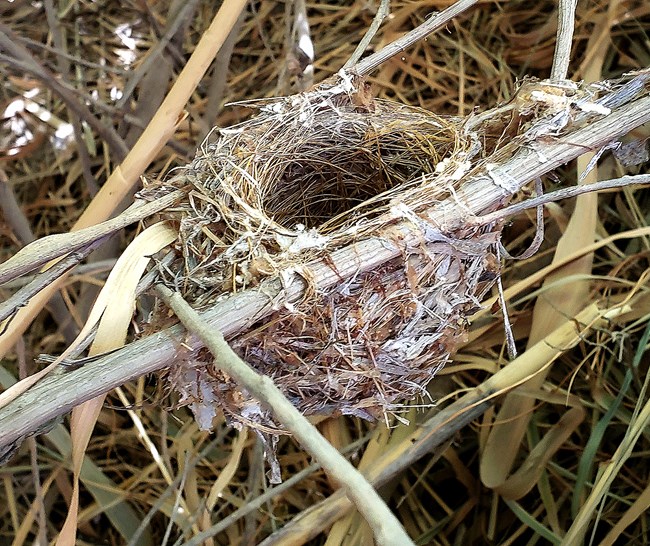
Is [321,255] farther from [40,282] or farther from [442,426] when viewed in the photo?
[442,426]

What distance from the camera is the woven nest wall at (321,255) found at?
50cm

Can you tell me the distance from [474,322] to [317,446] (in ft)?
2.63

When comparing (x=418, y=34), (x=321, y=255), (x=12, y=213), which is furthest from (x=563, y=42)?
(x=12, y=213)

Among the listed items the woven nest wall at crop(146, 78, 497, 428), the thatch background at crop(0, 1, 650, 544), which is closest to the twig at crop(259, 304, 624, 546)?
the thatch background at crop(0, 1, 650, 544)

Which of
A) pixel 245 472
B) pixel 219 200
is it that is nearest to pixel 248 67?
pixel 245 472

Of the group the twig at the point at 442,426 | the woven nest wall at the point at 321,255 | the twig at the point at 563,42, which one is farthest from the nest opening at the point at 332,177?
the twig at the point at 442,426

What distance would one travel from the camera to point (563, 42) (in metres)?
0.56

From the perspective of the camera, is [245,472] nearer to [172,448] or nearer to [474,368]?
[172,448]

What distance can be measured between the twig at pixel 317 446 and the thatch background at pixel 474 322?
0.42 m

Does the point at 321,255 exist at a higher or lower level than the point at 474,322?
higher

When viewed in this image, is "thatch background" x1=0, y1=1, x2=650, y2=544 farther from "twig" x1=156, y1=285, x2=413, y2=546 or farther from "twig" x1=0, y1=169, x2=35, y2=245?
"twig" x1=156, y1=285, x2=413, y2=546

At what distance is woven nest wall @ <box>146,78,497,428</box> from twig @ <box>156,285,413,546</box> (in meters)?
0.08

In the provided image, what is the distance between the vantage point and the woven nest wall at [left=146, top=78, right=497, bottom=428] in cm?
50

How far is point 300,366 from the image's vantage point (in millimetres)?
541
